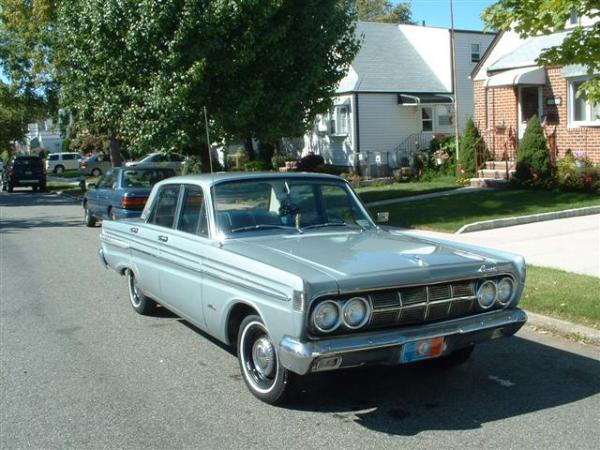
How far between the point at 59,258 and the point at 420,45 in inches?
931

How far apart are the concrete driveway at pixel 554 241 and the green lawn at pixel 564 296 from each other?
2.16ft

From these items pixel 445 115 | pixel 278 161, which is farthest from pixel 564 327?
pixel 278 161

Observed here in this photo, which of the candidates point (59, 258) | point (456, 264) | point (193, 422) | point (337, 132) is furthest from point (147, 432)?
point (337, 132)

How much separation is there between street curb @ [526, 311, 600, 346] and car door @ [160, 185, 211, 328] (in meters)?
3.48

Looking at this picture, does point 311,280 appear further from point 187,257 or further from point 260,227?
point 187,257

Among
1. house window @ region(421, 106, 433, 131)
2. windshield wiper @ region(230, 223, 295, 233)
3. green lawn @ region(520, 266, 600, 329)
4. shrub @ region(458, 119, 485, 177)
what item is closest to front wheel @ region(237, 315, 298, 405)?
windshield wiper @ region(230, 223, 295, 233)

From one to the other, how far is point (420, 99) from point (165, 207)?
23.3 m

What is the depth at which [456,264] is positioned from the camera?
5145 mm

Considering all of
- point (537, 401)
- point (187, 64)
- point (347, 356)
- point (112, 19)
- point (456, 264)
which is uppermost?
point (112, 19)

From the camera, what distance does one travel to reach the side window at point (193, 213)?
20.6 ft

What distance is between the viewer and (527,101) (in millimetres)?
21938

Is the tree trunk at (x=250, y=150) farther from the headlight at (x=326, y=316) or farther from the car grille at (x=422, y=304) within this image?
the headlight at (x=326, y=316)

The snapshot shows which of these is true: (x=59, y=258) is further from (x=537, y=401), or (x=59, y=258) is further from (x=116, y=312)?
(x=537, y=401)

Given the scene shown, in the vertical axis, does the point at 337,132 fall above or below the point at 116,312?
above
